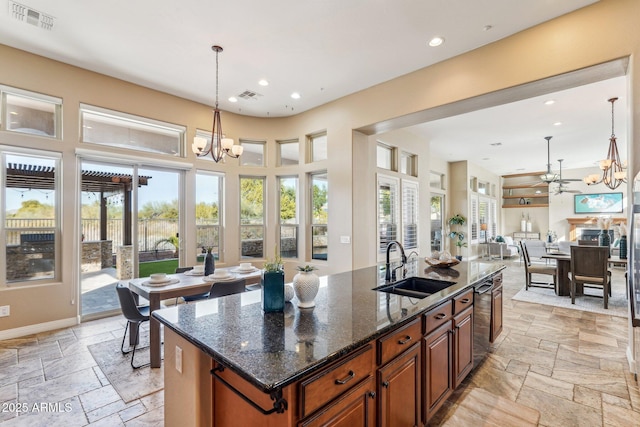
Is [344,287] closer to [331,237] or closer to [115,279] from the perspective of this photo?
[331,237]

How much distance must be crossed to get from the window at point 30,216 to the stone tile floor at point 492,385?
0.91 metres

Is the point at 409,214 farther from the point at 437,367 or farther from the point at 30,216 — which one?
the point at 30,216

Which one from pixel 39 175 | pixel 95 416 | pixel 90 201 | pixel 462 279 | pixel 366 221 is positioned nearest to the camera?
pixel 95 416

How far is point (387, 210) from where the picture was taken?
19.8 ft

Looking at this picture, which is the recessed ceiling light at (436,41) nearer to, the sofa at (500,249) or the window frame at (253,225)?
the window frame at (253,225)

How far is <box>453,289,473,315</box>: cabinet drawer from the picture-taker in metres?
2.32

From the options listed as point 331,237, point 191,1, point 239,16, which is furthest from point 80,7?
point 331,237

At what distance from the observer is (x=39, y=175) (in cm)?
400

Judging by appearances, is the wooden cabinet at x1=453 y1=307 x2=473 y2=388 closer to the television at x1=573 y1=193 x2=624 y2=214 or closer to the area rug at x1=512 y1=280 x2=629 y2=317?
the area rug at x1=512 y1=280 x2=629 y2=317

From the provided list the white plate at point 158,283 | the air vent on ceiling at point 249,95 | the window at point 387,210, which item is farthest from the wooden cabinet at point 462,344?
the air vent on ceiling at point 249,95

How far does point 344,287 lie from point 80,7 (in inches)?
151

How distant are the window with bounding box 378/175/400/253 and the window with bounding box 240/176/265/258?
8.11 feet

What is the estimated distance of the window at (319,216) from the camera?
582 cm

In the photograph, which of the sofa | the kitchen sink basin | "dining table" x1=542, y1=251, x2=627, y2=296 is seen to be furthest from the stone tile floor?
the sofa
